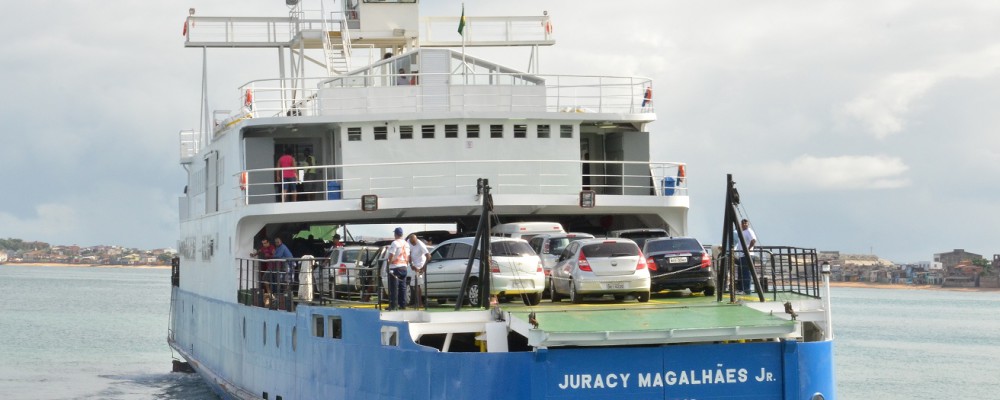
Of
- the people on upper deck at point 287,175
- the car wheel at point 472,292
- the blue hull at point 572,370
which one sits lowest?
the blue hull at point 572,370

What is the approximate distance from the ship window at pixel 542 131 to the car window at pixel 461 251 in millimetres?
6403

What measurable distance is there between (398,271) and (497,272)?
5.13 feet

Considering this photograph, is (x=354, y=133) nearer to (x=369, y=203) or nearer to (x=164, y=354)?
(x=369, y=203)

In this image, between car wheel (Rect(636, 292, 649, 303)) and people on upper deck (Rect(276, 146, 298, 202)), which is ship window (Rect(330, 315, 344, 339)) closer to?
car wheel (Rect(636, 292, 649, 303))

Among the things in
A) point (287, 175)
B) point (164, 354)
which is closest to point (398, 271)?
point (287, 175)

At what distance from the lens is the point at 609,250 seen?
65.4 feet

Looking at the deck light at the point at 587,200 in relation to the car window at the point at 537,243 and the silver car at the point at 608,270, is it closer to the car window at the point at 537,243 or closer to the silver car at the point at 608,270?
the car window at the point at 537,243

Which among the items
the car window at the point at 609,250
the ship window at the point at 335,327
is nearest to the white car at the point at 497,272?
the car window at the point at 609,250

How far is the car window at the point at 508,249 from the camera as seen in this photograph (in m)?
19.5

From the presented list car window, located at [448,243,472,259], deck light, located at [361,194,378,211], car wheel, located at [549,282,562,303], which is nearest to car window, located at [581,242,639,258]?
car wheel, located at [549,282,562,303]

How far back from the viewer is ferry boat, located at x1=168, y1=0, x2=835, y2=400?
51.5 ft

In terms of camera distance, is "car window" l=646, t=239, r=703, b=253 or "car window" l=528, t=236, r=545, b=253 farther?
"car window" l=528, t=236, r=545, b=253

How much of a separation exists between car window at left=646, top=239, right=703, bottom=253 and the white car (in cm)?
276

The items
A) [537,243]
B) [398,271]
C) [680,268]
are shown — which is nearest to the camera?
[398,271]
